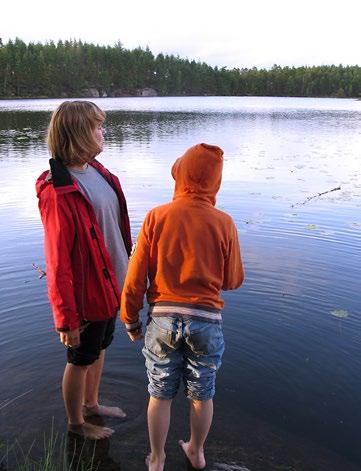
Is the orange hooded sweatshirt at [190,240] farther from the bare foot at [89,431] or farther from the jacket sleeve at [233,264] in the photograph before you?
the bare foot at [89,431]

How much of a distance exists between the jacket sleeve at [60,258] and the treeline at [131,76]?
4071 inches

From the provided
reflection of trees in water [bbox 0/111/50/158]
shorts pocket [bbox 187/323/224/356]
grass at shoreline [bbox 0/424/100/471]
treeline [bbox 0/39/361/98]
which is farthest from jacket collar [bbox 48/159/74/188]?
treeline [bbox 0/39/361/98]

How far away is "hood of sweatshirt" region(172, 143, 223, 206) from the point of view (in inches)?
101

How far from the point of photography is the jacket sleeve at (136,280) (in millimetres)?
2639

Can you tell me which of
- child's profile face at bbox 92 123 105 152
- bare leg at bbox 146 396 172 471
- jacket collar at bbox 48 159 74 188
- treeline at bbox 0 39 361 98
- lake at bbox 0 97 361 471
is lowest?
lake at bbox 0 97 361 471

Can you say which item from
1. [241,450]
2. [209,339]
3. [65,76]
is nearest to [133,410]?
[241,450]

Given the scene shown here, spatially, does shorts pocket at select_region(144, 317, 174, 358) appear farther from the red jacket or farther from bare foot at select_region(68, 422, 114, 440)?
bare foot at select_region(68, 422, 114, 440)

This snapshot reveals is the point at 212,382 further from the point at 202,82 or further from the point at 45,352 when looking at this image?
the point at 202,82

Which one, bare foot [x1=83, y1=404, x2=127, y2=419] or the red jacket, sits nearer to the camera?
the red jacket

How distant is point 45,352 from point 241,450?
2.22 metres

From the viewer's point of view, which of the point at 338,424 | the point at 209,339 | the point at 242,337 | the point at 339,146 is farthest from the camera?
the point at 339,146

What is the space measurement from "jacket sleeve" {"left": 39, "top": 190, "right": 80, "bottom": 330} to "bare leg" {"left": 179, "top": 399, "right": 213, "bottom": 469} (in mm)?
900

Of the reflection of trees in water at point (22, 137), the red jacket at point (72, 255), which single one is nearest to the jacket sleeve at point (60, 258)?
the red jacket at point (72, 255)

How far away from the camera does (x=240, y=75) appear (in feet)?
514
